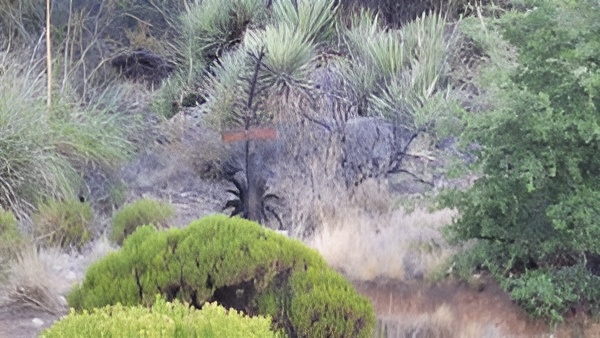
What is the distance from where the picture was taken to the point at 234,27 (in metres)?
13.9

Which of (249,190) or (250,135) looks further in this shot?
(250,135)

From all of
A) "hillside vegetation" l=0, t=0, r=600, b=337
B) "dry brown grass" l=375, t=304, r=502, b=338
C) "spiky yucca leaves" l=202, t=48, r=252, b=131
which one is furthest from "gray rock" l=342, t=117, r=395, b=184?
"dry brown grass" l=375, t=304, r=502, b=338

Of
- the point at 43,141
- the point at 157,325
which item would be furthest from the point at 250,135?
the point at 157,325

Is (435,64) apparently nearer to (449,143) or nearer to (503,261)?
(449,143)

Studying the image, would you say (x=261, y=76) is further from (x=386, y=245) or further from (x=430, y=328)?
(x=430, y=328)

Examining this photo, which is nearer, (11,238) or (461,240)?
(461,240)

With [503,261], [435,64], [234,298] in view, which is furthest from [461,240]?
[435,64]

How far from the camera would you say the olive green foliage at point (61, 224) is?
25.5 ft

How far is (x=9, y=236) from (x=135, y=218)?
1.27 m

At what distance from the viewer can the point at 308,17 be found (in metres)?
12.8

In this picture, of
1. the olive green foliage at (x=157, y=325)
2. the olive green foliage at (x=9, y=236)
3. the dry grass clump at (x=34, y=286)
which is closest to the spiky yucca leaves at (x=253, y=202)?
the olive green foliage at (x=9, y=236)

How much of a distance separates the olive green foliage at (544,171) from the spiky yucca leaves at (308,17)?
22.7ft

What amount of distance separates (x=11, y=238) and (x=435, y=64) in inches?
266

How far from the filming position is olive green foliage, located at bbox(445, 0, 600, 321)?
17.2 ft
